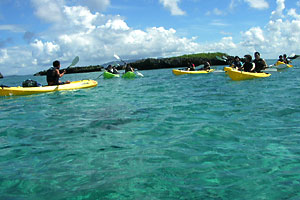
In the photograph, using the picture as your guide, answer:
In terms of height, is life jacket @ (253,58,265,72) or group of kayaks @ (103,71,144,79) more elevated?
life jacket @ (253,58,265,72)

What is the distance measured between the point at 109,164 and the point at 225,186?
1568 millimetres

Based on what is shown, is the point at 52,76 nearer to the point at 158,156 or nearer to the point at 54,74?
the point at 54,74

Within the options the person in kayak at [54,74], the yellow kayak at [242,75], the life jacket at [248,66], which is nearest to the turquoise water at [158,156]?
the person in kayak at [54,74]

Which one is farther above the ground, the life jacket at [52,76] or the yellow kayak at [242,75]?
the life jacket at [52,76]

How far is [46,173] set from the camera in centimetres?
335

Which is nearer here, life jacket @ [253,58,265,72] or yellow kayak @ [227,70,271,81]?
yellow kayak @ [227,70,271,81]

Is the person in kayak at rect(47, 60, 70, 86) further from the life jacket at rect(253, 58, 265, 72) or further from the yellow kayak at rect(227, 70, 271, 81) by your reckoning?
the life jacket at rect(253, 58, 265, 72)

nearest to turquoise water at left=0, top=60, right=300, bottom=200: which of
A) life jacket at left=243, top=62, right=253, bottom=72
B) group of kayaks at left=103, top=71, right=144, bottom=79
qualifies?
life jacket at left=243, top=62, right=253, bottom=72

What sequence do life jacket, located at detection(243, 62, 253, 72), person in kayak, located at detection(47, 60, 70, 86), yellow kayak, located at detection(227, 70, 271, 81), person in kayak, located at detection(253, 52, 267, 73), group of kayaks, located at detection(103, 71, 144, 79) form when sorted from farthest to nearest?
group of kayaks, located at detection(103, 71, 144, 79), person in kayak, located at detection(253, 52, 267, 73), life jacket, located at detection(243, 62, 253, 72), yellow kayak, located at detection(227, 70, 271, 81), person in kayak, located at detection(47, 60, 70, 86)

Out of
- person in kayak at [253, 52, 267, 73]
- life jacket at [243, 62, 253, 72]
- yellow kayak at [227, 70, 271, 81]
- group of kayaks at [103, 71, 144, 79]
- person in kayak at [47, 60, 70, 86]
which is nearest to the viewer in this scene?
person in kayak at [47, 60, 70, 86]

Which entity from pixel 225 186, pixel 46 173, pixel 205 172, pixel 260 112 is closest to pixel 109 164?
pixel 46 173

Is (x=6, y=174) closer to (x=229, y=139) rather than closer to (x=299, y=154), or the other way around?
(x=229, y=139)

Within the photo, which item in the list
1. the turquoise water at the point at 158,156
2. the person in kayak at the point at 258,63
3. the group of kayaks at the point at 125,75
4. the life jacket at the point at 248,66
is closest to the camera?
the turquoise water at the point at 158,156

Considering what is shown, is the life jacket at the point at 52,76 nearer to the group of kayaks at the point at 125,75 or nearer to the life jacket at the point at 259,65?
the group of kayaks at the point at 125,75
